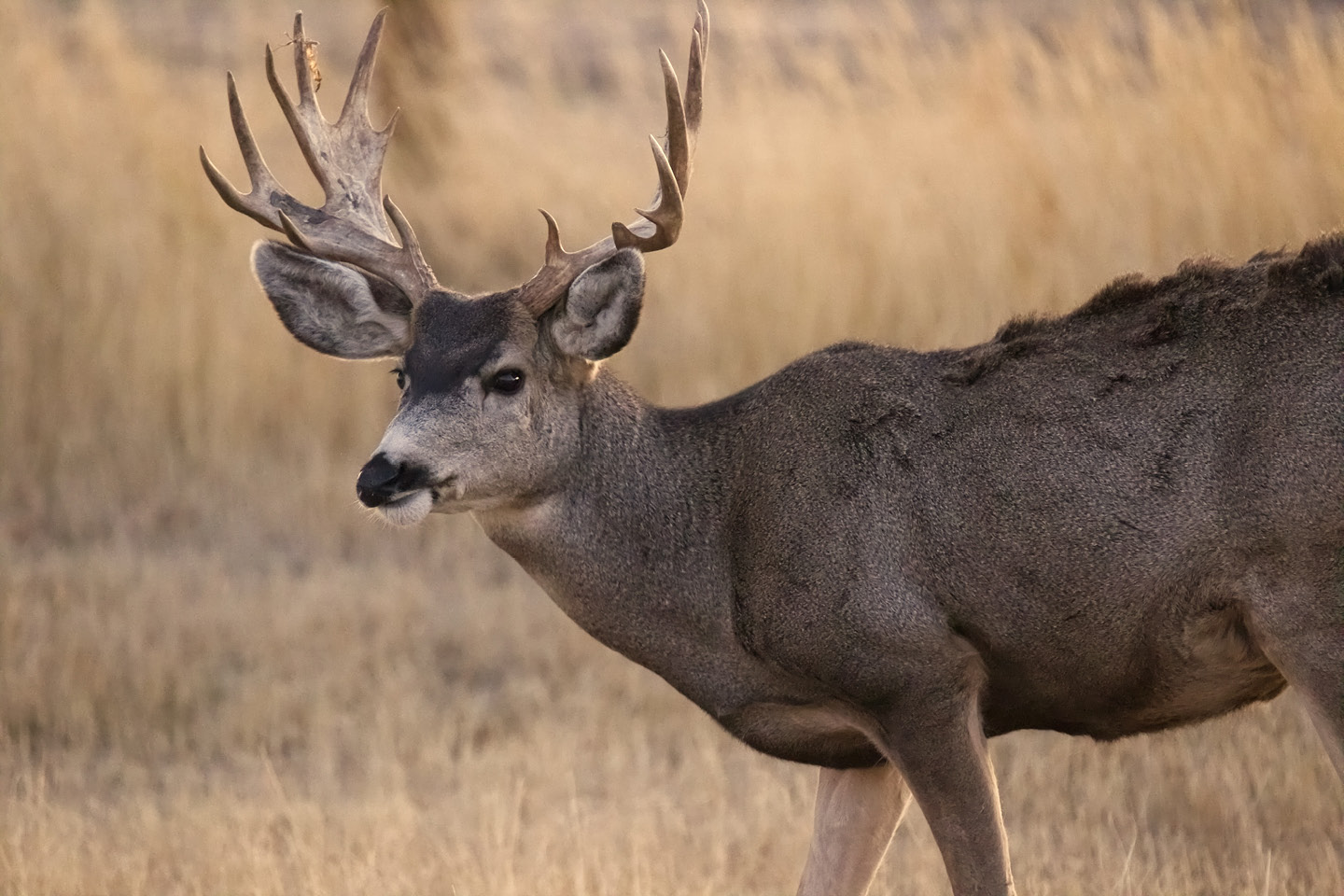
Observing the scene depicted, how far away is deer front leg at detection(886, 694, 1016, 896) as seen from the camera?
4699 millimetres

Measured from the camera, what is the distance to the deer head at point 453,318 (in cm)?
502

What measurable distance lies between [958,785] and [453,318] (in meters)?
2.00

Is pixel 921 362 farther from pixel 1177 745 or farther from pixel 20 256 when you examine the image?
pixel 20 256

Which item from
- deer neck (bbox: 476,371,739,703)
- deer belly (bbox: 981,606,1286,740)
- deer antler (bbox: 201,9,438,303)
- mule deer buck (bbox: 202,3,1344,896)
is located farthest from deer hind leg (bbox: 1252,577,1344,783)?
deer antler (bbox: 201,9,438,303)

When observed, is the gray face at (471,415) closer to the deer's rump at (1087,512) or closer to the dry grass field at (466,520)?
the deer's rump at (1087,512)

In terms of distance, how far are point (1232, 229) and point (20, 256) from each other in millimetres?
7332

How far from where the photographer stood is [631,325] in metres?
5.21

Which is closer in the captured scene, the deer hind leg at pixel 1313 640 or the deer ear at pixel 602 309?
the deer hind leg at pixel 1313 640

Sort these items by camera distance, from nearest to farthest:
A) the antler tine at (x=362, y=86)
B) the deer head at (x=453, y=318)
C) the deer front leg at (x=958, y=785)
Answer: the deer front leg at (x=958, y=785) → the deer head at (x=453, y=318) → the antler tine at (x=362, y=86)

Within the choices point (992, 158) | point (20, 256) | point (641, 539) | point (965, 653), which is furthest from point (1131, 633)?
point (20, 256)

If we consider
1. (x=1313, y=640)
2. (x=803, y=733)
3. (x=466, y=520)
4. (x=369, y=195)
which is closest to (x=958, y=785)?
(x=803, y=733)

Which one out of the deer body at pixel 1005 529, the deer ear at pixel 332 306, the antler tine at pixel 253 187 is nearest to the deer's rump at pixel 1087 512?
the deer body at pixel 1005 529

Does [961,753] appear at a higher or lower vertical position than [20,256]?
lower

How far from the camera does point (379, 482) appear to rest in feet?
15.7
